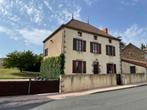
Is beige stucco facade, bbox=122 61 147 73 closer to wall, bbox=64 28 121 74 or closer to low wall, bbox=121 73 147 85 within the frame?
wall, bbox=64 28 121 74

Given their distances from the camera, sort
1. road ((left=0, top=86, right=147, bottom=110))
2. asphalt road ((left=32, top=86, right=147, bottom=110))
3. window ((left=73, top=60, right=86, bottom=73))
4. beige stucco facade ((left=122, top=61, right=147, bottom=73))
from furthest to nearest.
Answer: beige stucco facade ((left=122, top=61, right=147, bottom=73)) < window ((left=73, top=60, right=86, bottom=73)) < road ((left=0, top=86, right=147, bottom=110)) < asphalt road ((left=32, top=86, right=147, bottom=110))

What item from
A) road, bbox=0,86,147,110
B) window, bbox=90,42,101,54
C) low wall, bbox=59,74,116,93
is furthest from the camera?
window, bbox=90,42,101,54

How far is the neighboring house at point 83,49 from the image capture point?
21.3 meters

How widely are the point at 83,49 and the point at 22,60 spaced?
2076 cm

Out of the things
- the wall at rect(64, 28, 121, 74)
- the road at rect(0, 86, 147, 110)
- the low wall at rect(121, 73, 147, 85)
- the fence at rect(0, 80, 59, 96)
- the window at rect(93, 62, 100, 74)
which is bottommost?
the road at rect(0, 86, 147, 110)

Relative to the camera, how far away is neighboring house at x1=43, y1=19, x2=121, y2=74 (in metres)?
21.3

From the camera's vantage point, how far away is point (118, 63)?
26.6 m

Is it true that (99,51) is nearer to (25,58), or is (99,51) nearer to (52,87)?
(52,87)

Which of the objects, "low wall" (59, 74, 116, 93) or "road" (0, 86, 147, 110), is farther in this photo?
"low wall" (59, 74, 116, 93)

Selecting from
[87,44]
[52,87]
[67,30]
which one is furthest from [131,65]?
[52,87]

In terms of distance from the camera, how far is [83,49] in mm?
22641

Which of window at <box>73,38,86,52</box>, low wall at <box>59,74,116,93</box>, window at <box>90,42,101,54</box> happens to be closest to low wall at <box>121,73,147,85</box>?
low wall at <box>59,74,116,93</box>

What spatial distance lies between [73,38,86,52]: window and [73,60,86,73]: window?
1647 millimetres

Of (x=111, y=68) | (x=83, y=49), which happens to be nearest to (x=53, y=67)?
(x=83, y=49)
